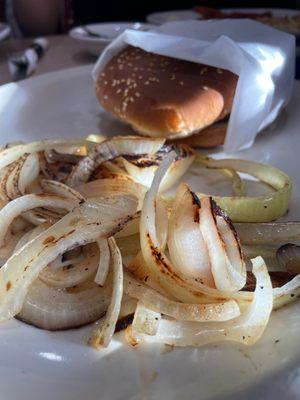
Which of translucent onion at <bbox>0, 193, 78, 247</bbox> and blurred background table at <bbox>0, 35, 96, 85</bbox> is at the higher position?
translucent onion at <bbox>0, 193, 78, 247</bbox>

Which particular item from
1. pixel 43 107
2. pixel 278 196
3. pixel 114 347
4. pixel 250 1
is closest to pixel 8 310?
pixel 114 347

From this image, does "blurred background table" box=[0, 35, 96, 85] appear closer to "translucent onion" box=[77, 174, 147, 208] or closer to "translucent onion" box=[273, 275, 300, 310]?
"translucent onion" box=[77, 174, 147, 208]

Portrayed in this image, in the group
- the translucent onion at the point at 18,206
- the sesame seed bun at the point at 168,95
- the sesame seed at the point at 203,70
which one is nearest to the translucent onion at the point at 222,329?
the translucent onion at the point at 18,206

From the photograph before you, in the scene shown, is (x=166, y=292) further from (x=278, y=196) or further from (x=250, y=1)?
(x=250, y=1)

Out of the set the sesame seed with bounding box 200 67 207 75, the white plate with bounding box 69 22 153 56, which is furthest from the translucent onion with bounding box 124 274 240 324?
the white plate with bounding box 69 22 153 56

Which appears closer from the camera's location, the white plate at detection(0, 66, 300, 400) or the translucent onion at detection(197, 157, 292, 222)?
the white plate at detection(0, 66, 300, 400)

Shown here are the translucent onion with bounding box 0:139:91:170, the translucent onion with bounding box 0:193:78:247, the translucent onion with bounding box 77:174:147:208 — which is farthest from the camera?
the translucent onion with bounding box 0:139:91:170

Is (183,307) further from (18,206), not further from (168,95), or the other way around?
(168,95)

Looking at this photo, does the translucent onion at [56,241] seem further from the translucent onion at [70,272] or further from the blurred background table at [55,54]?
the blurred background table at [55,54]
